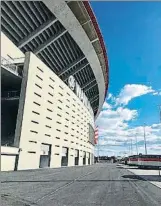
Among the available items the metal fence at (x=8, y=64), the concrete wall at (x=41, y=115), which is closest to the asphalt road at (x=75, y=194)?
the concrete wall at (x=41, y=115)

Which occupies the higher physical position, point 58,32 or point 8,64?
point 58,32

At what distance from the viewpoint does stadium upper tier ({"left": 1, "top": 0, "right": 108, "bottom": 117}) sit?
98.5 ft

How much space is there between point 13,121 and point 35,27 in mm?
15051

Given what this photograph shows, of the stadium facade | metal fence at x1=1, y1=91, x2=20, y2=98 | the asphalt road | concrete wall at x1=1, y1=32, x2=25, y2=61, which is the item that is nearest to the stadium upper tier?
the stadium facade

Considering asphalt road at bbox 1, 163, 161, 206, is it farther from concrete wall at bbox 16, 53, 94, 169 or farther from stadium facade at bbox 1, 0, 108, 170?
concrete wall at bbox 16, 53, 94, 169

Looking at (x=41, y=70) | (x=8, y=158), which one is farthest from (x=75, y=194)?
(x=41, y=70)

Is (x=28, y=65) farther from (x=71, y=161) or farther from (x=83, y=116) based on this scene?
(x=83, y=116)

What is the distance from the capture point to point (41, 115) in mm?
33062

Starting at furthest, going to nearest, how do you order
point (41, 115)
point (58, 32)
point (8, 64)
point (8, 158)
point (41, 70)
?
1. point (58, 32)
2. point (41, 70)
3. point (41, 115)
4. point (8, 64)
5. point (8, 158)

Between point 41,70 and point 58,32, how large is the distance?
680 centimetres

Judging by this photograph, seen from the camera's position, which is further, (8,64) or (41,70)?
(41,70)

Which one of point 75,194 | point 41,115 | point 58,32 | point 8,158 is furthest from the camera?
point 58,32

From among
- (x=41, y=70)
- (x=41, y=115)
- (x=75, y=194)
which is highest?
(x=41, y=70)

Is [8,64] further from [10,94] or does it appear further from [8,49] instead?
[10,94]
